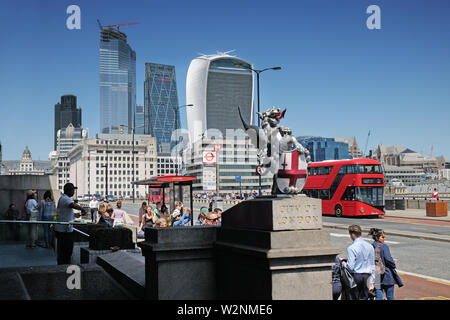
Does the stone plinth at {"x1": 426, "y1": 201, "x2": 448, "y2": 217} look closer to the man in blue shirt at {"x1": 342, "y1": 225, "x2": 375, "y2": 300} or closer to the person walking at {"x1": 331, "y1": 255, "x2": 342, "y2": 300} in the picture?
the man in blue shirt at {"x1": 342, "y1": 225, "x2": 375, "y2": 300}

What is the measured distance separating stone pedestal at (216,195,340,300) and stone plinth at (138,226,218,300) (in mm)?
635

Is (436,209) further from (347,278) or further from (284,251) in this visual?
(284,251)

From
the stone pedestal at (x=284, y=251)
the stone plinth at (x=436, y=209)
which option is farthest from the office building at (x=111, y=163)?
the stone pedestal at (x=284, y=251)

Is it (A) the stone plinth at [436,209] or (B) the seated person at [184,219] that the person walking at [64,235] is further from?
(A) the stone plinth at [436,209]

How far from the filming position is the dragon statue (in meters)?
5.67

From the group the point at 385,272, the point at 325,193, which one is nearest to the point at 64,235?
the point at 385,272

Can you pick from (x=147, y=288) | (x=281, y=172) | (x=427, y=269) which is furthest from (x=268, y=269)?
(x=427, y=269)

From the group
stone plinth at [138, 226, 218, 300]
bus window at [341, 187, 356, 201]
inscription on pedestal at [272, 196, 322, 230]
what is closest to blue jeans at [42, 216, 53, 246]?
stone plinth at [138, 226, 218, 300]

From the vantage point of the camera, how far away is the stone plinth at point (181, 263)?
219 inches

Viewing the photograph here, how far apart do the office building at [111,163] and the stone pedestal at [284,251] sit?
175015mm

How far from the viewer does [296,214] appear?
4844 millimetres

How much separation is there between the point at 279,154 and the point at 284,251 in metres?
1.67

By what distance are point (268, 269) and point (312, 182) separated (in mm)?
31637
